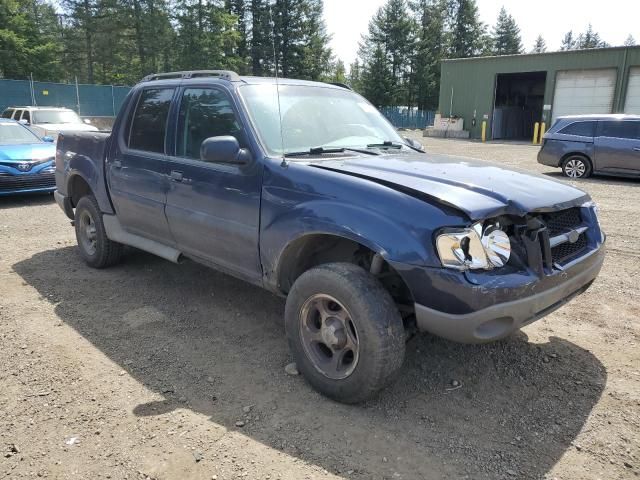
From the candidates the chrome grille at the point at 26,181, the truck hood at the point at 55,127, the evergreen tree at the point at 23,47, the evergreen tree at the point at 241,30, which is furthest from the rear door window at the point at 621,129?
the evergreen tree at the point at 23,47

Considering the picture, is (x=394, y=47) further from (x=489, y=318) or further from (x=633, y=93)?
(x=489, y=318)

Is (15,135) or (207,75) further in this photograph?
(15,135)

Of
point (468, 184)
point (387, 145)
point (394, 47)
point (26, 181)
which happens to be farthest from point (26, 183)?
point (394, 47)

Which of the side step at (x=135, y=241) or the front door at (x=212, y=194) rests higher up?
the front door at (x=212, y=194)

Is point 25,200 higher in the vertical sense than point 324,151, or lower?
lower

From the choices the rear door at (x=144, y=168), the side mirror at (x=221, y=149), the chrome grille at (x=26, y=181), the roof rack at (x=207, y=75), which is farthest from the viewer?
the chrome grille at (x=26, y=181)

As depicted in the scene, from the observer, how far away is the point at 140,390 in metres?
3.29

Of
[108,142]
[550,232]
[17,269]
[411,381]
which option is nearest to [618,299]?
[550,232]

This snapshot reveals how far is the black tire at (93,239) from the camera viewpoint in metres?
5.40

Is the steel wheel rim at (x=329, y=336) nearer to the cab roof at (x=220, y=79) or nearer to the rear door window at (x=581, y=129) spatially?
the cab roof at (x=220, y=79)

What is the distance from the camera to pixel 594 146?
498 inches

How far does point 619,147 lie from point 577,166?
1.02 metres

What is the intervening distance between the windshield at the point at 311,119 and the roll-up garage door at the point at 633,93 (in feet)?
89.5

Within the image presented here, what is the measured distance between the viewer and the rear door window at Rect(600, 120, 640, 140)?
478 inches
